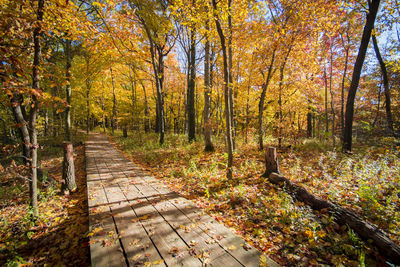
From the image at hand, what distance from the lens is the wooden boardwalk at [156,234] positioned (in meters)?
2.23

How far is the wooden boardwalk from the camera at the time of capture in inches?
87.7

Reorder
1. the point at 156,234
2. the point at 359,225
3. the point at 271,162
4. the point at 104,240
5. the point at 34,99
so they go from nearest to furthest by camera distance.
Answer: the point at 104,240 → the point at 156,234 → the point at 359,225 → the point at 34,99 → the point at 271,162

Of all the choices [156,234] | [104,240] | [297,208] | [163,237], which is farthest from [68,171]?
[297,208]

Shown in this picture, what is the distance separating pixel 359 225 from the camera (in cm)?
293

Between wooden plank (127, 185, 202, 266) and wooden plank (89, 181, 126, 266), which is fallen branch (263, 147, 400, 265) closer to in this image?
wooden plank (127, 185, 202, 266)

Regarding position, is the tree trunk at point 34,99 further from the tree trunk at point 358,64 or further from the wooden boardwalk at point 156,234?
the tree trunk at point 358,64

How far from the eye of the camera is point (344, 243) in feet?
9.11

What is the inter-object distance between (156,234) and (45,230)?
2509 mm

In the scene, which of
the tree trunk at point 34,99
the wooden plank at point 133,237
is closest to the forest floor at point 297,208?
the wooden plank at point 133,237

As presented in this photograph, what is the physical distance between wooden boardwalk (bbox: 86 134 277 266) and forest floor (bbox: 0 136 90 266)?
1.36 ft

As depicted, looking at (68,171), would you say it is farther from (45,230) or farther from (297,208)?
(297,208)

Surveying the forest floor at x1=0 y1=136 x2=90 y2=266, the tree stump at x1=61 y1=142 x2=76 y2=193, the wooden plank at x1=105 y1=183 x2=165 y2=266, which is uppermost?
the tree stump at x1=61 y1=142 x2=76 y2=193

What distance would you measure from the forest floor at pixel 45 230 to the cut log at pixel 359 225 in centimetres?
465

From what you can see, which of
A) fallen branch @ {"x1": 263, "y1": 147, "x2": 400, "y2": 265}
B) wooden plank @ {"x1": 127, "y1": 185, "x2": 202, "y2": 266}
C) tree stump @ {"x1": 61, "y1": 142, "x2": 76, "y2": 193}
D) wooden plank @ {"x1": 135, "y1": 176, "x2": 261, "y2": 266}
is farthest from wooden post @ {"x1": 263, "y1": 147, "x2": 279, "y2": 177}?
tree stump @ {"x1": 61, "y1": 142, "x2": 76, "y2": 193}
